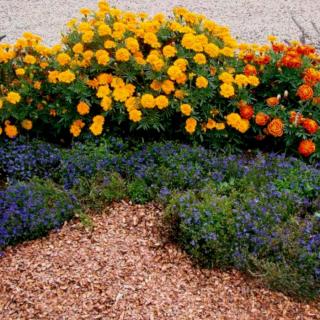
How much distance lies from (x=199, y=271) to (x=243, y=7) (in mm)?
5931

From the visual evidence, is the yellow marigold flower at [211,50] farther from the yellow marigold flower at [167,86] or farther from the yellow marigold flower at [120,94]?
the yellow marigold flower at [120,94]

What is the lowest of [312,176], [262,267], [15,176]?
[15,176]

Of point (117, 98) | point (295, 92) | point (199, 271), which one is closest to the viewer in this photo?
point (199, 271)

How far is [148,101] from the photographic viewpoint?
4.14 metres

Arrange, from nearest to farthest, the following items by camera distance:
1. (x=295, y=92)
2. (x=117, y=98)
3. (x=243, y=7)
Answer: (x=117, y=98) → (x=295, y=92) → (x=243, y=7)

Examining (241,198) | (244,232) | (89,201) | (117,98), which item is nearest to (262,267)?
(244,232)

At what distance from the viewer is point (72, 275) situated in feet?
10.8

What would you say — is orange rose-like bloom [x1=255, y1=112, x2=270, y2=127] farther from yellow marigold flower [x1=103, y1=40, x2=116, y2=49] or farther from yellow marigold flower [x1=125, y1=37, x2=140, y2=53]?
yellow marigold flower [x1=103, y1=40, x2=116, y2=49]

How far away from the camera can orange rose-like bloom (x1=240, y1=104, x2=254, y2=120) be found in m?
4.34

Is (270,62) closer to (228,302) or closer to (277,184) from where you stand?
(277,184)

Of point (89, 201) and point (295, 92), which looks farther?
point (295, 92)

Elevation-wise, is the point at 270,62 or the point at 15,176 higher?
the point at 270,62

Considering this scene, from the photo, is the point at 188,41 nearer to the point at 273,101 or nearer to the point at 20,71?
the point at 273,101

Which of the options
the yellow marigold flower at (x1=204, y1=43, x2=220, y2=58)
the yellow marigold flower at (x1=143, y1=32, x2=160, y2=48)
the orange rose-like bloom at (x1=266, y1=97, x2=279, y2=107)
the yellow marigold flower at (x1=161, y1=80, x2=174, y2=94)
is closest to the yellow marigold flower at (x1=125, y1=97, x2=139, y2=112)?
the yellow marigold flower at (x1=161, y1=80, x2=174, y2=94)
